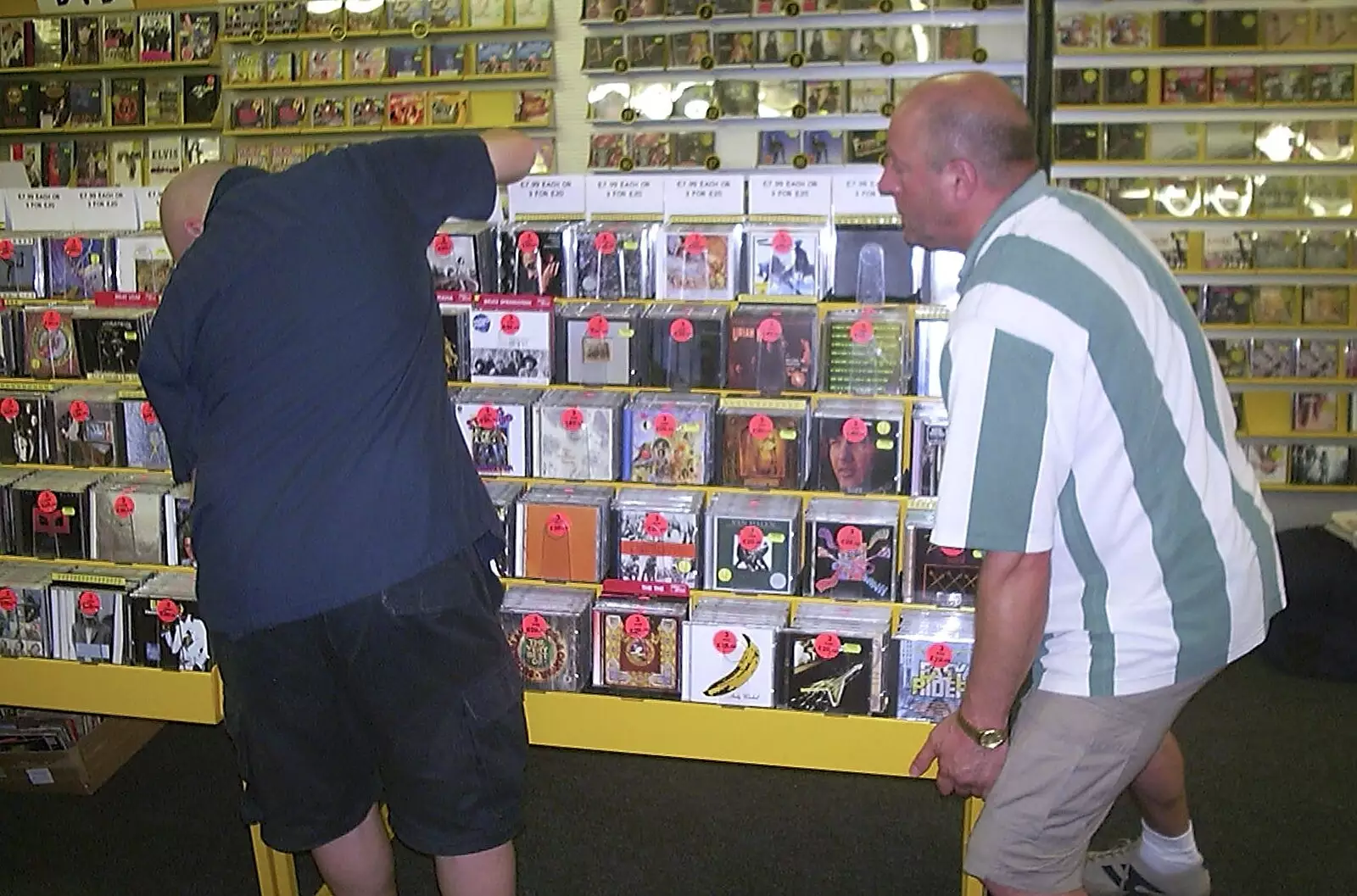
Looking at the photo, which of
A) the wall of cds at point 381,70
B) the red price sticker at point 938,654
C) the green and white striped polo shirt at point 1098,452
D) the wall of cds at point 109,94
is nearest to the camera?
the green and white striped polo shirt at point 1098,452

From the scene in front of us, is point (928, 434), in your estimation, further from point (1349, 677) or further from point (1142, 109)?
point (1142, 109)

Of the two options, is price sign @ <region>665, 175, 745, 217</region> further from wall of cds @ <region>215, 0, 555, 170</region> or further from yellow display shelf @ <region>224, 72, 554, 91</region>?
yellow display shelf @ <region>224, 72, 554, 91</region>

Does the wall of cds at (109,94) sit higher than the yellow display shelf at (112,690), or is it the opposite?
the wall of cds at (109,94)

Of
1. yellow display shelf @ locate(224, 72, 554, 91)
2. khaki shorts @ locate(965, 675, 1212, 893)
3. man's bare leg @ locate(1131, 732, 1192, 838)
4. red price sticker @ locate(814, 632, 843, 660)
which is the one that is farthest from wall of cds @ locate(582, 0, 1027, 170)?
khaki shorts @ locate(965, 675, 1212, 893)

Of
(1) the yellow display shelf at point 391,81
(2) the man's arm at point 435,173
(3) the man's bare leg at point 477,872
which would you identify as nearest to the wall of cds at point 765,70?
(1) the yellow display shelf at point 391,81

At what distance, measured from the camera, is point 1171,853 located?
2.47 metres

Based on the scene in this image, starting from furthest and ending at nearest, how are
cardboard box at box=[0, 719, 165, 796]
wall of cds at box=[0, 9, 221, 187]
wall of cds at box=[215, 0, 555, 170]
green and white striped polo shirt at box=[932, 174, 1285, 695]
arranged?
wall of cds at box=[0, 9, 221, 187] < wall of cds at box=[215, 0, 555, 170] < cardboard box at box=[0, 719, 165, 796] < green and white striped polo shirt at box=[932, 174, 1285, 695]

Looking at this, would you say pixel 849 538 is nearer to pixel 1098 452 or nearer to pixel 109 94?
pixel 1098 452

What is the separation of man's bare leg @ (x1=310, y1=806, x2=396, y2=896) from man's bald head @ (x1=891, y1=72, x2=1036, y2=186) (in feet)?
4.75

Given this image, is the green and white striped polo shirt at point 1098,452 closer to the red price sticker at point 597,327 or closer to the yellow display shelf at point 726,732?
the yellow display shelf at point 726,732

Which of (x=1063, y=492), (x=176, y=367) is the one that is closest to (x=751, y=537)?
(x=1063, y=492)

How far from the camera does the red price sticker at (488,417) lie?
8.56 ft

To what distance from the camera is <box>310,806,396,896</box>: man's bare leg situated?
2164mm

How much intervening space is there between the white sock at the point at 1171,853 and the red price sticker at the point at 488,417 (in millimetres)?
1543
